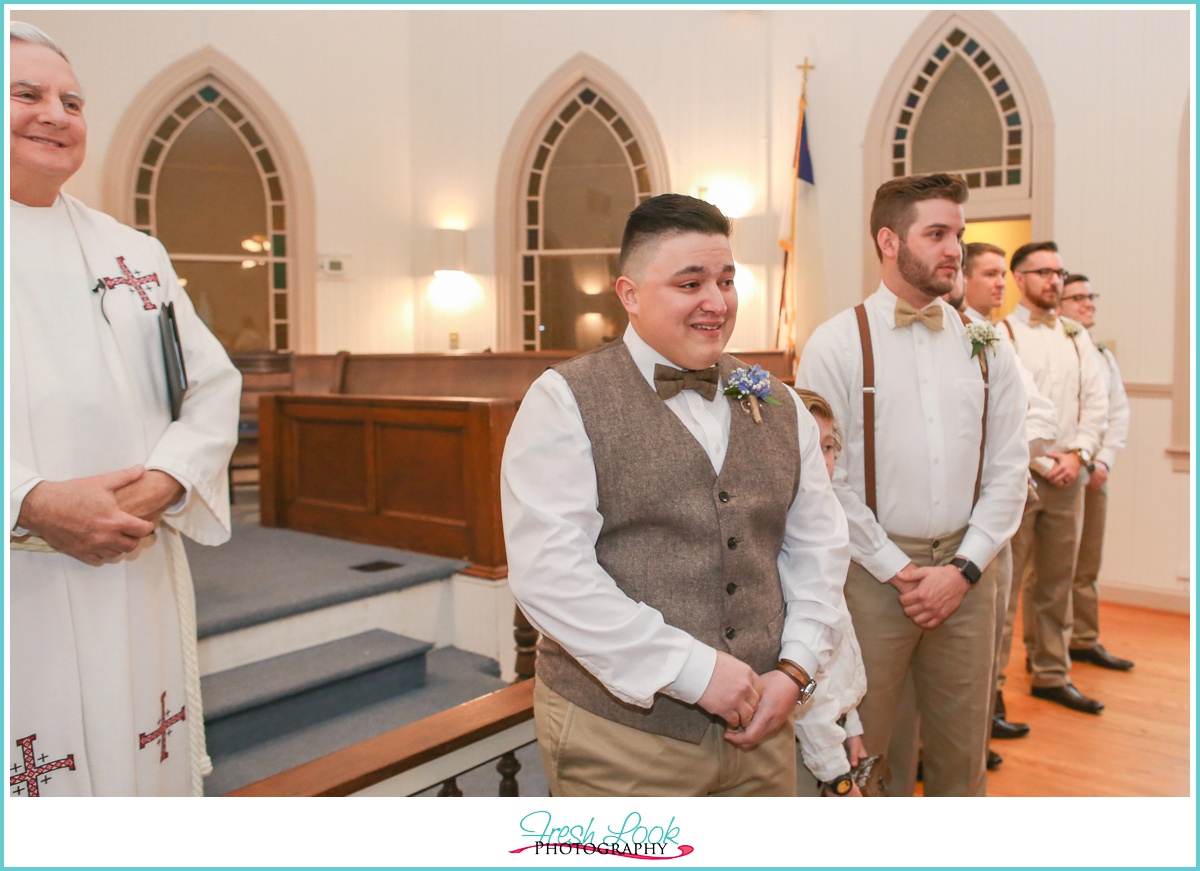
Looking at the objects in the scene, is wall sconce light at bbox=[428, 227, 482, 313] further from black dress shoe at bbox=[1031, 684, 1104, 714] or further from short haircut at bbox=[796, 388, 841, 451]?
short haircut at bbox=[796, 388, 841, 451]

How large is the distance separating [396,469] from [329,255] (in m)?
4.19

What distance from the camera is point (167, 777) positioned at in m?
1.71

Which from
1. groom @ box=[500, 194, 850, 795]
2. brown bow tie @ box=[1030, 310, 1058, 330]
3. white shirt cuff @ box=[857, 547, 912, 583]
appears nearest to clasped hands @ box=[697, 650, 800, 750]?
groom @ box=[500, 194, 850, 795]

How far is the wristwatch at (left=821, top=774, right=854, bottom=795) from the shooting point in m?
1.58

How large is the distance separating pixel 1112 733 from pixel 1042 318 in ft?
5.67

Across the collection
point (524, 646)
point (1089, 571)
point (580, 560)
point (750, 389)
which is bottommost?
point (1089, 571)

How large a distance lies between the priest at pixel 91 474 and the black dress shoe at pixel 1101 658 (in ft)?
13.2

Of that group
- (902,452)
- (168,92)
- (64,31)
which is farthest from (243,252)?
(902,452)

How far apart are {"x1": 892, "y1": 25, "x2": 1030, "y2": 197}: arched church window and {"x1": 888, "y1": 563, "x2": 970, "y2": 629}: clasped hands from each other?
441 cm

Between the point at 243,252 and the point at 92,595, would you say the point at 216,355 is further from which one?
the point at 243,252

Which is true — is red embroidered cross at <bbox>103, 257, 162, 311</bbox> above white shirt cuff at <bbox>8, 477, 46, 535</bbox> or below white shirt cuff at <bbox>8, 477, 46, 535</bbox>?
above

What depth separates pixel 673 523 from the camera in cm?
136

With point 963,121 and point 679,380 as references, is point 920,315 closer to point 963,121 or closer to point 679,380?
point 679,380

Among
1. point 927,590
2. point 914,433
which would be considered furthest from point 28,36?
point 927,590
